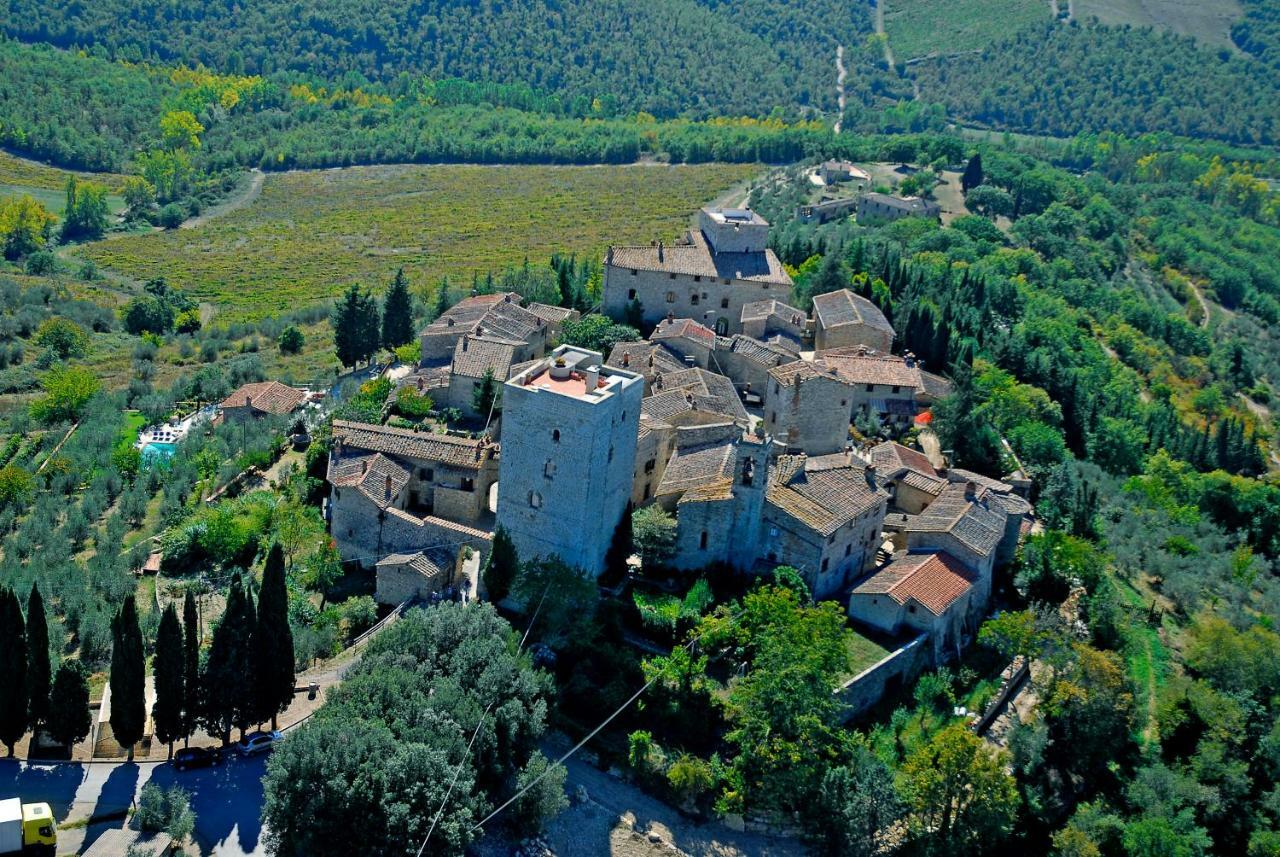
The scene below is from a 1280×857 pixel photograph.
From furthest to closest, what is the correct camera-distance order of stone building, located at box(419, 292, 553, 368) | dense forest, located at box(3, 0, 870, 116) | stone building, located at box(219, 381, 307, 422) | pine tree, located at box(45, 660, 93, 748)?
dense forest, located at box(3, 0, 870, 116) → stone building, located at box(219, 381, 307, 422) → stone building, located at box(419, 292, 553, 368) → pine tree, located at box(45, 660, 93, 748)

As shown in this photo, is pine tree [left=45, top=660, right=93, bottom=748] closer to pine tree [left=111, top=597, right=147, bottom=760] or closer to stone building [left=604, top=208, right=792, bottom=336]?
pine tree [left=111, top=597, right=147, bottom=760]

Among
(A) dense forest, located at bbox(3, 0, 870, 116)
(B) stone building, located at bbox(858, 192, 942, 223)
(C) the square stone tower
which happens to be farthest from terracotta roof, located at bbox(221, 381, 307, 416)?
(A) dense forest, located at bbox(3, 0, 870, 116)

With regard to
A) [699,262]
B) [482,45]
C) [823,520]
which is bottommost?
[823,520]

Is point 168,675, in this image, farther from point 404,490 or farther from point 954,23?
point 954,23

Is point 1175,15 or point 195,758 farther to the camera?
point 1175,15

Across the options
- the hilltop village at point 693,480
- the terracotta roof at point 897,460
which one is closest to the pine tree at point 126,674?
the hilltop village at point 693,480

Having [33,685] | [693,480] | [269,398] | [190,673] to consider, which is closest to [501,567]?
[693,480]

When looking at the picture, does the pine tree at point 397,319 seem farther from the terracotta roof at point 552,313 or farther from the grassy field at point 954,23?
the grassy field at point 954,23
